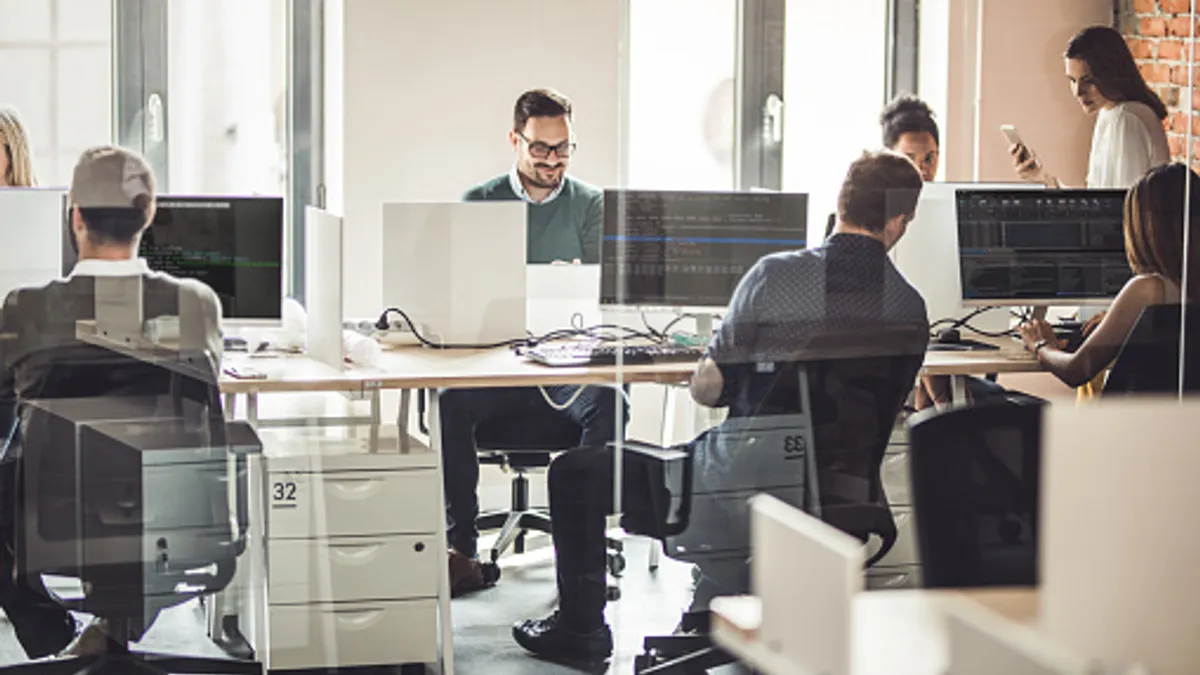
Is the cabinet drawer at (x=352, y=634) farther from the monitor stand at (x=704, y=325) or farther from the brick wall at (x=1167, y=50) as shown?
the brick wall at (x=1167, y=50)

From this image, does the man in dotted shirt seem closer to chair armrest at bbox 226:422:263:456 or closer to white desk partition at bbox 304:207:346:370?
white desk partition at bbox 304:207:346:370

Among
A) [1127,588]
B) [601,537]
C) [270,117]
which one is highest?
[270,117]

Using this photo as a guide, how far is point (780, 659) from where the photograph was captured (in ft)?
5.14

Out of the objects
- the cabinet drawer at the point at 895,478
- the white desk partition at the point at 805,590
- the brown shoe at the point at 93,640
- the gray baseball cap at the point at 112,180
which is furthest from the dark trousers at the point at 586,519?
the white desk partition at the point at 805,590

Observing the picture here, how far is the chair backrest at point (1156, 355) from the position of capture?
3807 millimetres

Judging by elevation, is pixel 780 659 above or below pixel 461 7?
below

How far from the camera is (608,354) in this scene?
386cm

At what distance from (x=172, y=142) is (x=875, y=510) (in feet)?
6.03

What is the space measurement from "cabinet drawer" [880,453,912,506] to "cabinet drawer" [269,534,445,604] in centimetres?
106

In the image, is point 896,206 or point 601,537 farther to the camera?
point 601,537

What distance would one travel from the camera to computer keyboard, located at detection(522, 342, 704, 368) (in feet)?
12.3

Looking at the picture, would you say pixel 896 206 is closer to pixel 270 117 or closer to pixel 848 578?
pixel 270 117

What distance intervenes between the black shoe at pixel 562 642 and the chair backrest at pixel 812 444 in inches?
14.6

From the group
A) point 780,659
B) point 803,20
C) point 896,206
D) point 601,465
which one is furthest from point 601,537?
point 780,659
